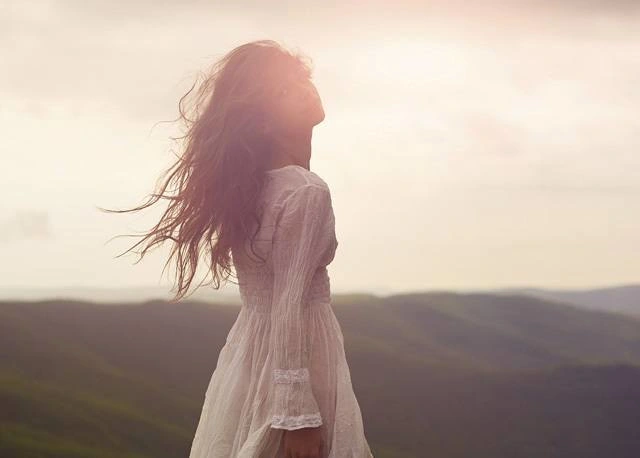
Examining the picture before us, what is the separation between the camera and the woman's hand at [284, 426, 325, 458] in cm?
315

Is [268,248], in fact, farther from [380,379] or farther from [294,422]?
[380,379]

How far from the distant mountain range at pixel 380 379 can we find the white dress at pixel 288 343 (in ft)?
22.6

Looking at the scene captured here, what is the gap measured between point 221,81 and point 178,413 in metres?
8.00

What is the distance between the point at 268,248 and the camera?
130 inches

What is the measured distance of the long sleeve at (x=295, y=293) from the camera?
3.17m

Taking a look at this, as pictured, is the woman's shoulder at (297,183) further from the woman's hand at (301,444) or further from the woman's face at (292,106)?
the woman's hand at (301,444)

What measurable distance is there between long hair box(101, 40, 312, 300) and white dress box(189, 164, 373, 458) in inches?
2.8

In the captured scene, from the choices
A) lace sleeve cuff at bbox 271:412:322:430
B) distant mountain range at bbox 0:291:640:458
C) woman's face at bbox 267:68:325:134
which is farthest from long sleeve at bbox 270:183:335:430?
distant mountain range at bbox 0:291:640:458

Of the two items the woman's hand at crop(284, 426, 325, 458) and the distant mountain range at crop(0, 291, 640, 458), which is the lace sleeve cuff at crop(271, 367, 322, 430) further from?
the distant mountain range at crop(0, 291, 640, 458)

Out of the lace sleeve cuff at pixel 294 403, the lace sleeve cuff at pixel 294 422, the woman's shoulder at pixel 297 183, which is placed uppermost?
the woman's shoulder at pixel 297 183

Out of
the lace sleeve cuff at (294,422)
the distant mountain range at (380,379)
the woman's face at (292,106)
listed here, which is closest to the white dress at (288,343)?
the lace sleeve cuff at (294,422)

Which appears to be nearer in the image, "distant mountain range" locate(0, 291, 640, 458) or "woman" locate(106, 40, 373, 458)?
"woman" locate(106, 40, 373, 458)

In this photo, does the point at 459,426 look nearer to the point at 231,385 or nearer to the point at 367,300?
the point at 367,300

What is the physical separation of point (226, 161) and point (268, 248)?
32cm
